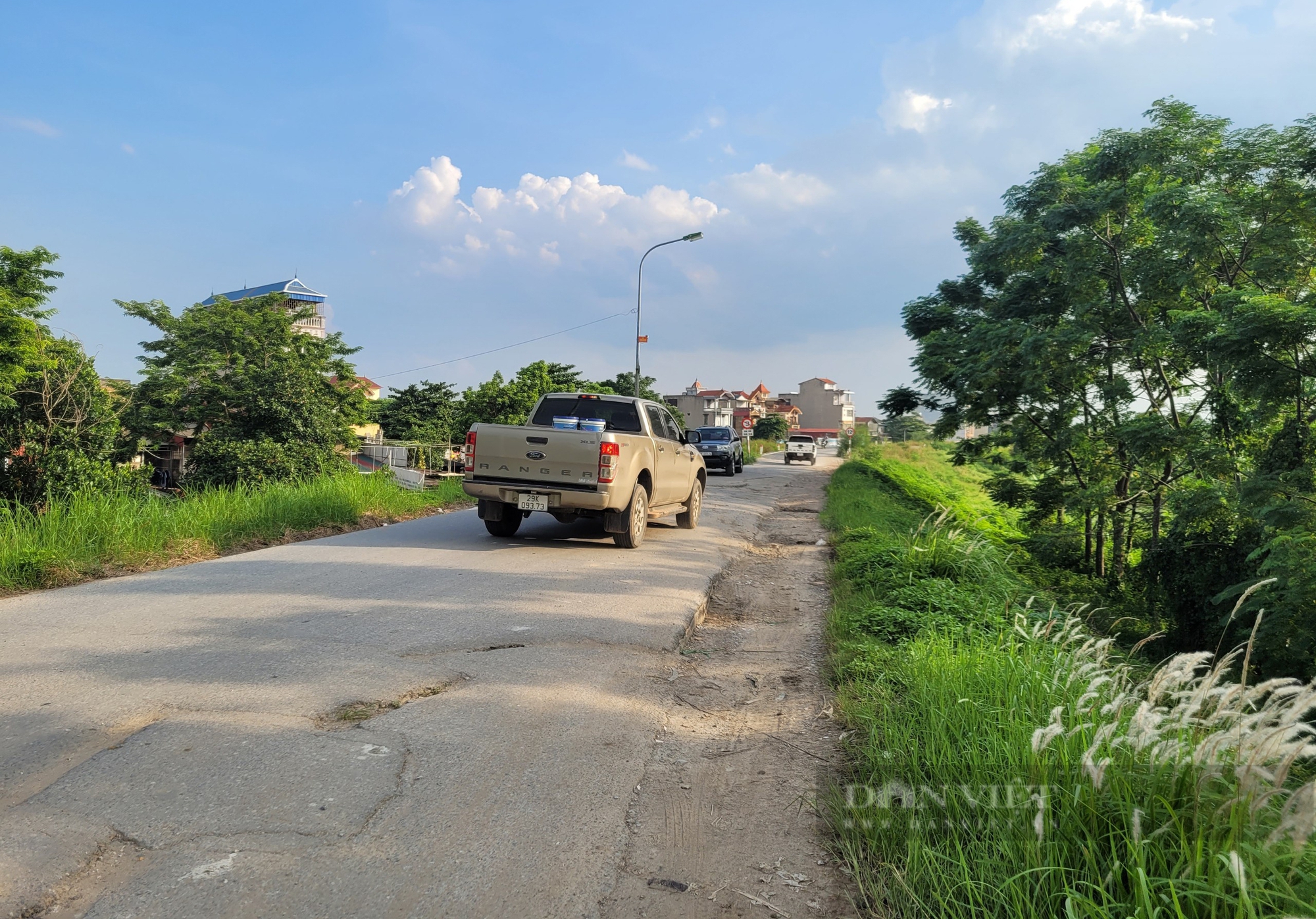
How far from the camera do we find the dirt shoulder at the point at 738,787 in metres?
2.85

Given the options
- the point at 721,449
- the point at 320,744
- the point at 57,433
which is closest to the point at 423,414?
the point at 721,449

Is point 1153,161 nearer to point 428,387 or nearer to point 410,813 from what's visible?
point 410,813

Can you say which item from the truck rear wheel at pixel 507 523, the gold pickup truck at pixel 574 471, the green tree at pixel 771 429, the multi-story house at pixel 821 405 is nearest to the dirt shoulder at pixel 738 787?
the gold pickup truck at pixel 574 471

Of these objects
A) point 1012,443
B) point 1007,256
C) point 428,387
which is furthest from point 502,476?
point 428,387

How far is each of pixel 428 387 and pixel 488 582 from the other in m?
55.9

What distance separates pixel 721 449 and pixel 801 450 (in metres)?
19.1

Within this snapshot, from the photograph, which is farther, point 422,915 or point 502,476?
point 502,476

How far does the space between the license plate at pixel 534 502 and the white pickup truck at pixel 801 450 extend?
39345 mm

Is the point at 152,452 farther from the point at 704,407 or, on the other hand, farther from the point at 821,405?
the point at 821,405

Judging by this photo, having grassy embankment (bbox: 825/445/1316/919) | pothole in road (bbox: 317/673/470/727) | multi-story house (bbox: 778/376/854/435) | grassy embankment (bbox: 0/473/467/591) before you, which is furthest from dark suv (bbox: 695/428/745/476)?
multi-story house (bbox: 778/376/854/435)

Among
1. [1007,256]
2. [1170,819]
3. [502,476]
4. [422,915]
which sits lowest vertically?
[422,915]

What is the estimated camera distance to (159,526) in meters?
9.09

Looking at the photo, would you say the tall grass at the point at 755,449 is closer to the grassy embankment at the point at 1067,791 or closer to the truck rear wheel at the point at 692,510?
the truck rear wheel at the point at 692,510

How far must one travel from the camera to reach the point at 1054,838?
110 inches
